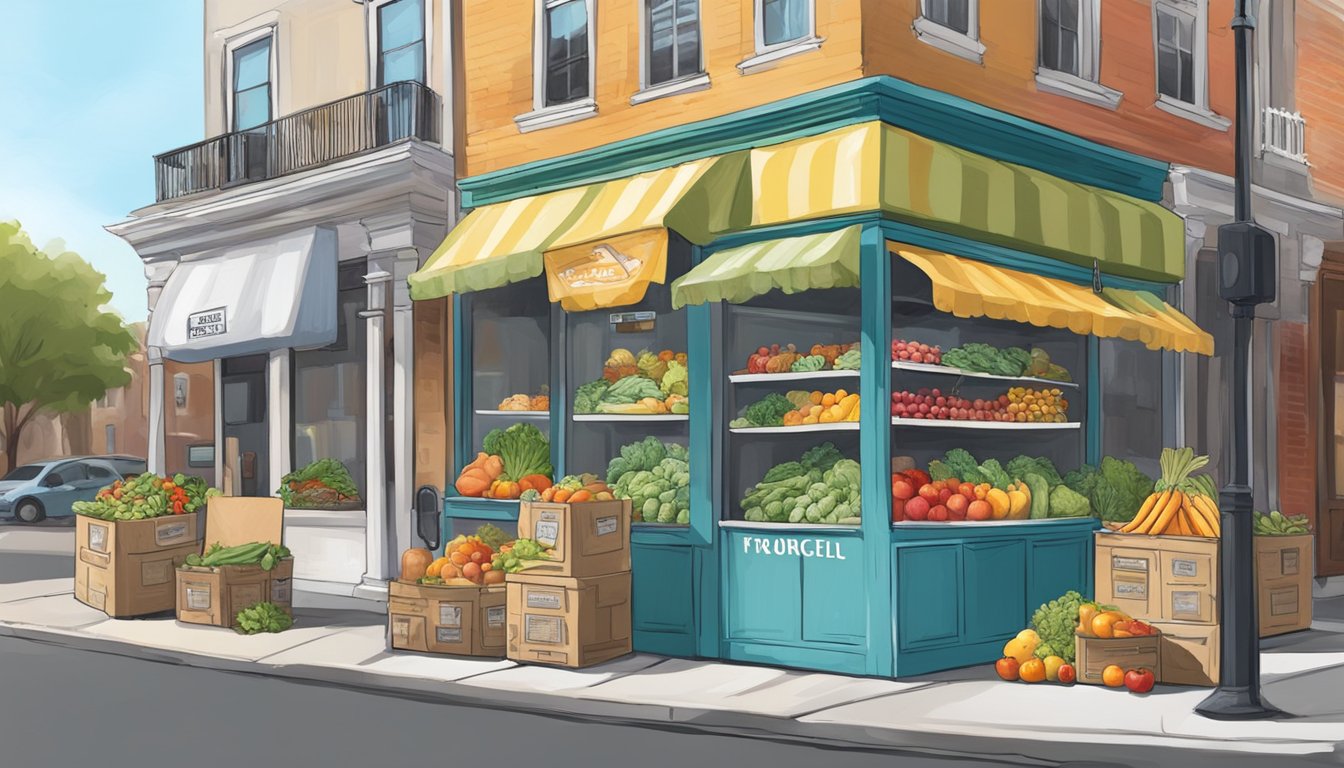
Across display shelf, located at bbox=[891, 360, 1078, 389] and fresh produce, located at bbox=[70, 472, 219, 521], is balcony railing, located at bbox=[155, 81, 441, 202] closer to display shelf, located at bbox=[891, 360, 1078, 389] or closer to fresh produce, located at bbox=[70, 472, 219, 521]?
fresh produce, located at bbox=[70, 472, 219, 521]

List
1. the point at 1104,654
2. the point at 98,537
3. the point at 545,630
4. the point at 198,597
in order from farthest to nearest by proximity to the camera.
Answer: the point at 98,537 → the point at 198,597 → the point at 545,630 → the point at 1104,654

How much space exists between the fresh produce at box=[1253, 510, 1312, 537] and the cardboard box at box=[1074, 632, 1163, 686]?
9.83 feet

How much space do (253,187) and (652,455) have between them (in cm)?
781

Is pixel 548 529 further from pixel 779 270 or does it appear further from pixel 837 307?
pixel 837 307

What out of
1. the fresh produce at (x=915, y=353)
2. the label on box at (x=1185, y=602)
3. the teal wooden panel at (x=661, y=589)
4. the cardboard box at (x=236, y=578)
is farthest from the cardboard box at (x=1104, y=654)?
the cardboard box at (x=236, y=578)

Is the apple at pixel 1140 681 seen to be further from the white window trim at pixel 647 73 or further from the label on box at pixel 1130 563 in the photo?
the white window trim at pixel 647 73

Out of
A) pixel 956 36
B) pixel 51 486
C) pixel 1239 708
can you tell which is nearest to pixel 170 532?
pixel 956 36

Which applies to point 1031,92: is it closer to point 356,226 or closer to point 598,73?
point 598,73

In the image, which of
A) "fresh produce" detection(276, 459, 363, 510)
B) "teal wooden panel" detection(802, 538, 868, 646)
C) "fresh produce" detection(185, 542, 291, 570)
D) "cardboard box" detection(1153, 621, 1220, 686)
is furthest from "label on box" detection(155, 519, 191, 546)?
"cardboard box" detection(1153, 621, 1220, 686)

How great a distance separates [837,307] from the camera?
1247cm

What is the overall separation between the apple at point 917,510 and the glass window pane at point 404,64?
8670mm

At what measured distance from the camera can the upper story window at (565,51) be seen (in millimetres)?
13969

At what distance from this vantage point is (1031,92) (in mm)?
12758

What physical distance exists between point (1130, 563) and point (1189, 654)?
84 centimetres
